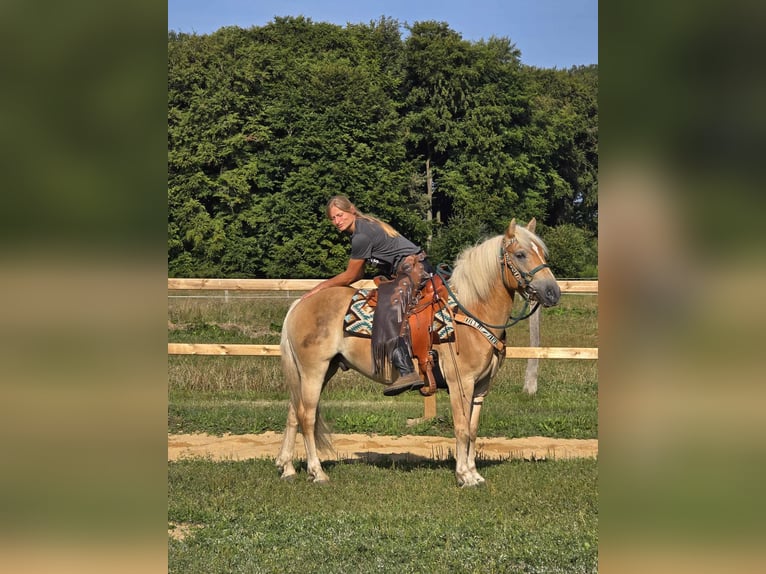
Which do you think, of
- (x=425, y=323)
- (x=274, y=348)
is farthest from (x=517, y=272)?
(x=274, y=348)

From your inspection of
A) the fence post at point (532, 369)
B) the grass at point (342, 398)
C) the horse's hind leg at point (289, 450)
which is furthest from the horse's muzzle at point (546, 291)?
the fence post at point (532, 369)

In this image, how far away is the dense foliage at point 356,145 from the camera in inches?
1459

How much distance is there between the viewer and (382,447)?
8961 mm

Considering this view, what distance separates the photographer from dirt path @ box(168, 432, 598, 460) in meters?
8.41

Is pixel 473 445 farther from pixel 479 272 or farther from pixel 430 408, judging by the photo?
pixel 430 408

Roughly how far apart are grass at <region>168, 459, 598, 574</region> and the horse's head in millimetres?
1634

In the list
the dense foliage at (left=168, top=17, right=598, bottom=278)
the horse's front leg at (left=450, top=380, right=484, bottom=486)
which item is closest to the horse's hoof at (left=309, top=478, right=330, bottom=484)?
the horse's front leg at (left=450, top=380, right=484, bottom=486)

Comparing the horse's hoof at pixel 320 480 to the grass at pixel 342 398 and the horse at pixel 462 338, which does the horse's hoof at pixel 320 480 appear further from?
the grass at pixel 342 398

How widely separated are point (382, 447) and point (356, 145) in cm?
3069

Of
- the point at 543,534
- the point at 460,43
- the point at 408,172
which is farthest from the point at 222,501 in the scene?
the point at 460,43

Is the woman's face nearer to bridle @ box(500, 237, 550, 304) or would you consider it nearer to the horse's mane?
the horse's mane

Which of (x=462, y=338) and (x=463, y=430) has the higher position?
(x=462, y=338)
